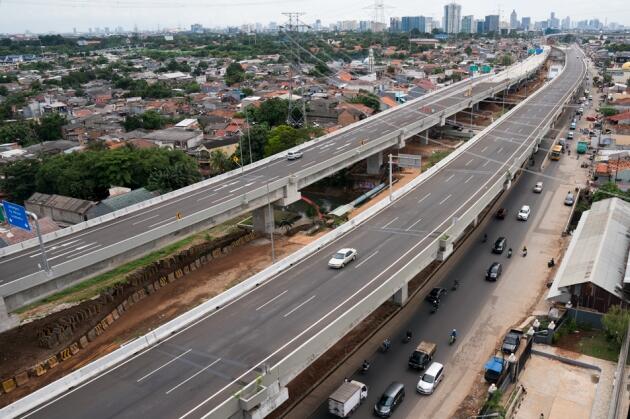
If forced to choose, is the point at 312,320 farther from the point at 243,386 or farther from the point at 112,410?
the point at 112,410

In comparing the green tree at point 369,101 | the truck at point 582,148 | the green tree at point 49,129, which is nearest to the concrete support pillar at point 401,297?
the truck at point 582,148

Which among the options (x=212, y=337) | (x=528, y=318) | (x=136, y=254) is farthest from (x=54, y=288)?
(x=528, y=318)

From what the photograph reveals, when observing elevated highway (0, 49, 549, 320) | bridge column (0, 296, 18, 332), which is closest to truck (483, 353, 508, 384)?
elevated highway (0, 49, 549, 320)

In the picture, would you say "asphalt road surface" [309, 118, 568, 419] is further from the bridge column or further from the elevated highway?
the bridge column

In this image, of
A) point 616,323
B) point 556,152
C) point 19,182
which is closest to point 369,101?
point 556,152

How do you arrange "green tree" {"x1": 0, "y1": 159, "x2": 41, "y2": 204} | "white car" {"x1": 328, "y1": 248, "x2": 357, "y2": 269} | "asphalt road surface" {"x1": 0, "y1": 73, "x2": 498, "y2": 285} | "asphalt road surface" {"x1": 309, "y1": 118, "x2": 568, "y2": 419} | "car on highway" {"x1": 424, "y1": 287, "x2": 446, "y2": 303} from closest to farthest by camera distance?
"asphalt road surface" {"x1": 309, "y1": 118, "x2": 568, "y2": 419}
"white car" {"x1": 328, "y1": 248, "x2": 357, "y2": 269}
"asphalt road surface" {"x1": 0, "y1": 73, "x2": 498, "y2": 285}
"car on highway" {"x1": 424, "y1": 287, "x2": 446, "y2": 303}
"green tree" {"x1": 0, "y1": 159, "x2": 41, "y2": 204}

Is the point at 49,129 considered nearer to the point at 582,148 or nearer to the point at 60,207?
the point at 60,207

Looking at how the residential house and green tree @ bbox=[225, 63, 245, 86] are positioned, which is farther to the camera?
green tree @ bbox=[225, 63, 245, 86]
